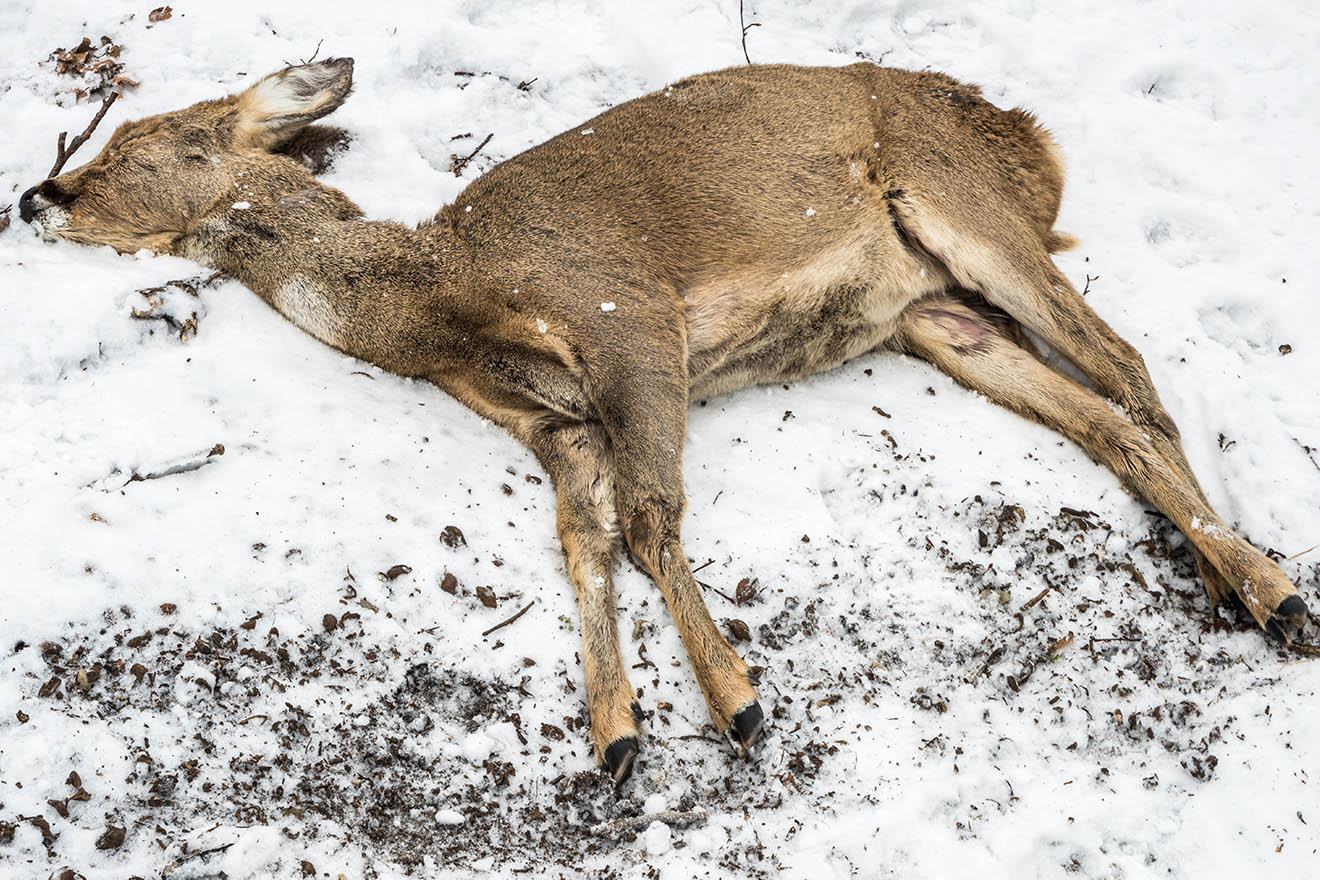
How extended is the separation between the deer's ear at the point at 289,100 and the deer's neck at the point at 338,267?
1.84 feet

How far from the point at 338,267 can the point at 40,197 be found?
157 centimetres

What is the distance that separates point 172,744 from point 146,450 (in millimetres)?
1326

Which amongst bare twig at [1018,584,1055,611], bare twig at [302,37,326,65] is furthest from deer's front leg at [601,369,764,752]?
bare twig at [302,37,326,65]

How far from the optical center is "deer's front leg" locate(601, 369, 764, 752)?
423cm

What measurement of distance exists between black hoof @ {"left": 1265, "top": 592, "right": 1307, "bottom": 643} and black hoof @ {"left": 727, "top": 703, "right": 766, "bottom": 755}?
221cm

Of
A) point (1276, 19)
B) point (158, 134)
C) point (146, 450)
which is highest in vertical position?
point (1276, 19)

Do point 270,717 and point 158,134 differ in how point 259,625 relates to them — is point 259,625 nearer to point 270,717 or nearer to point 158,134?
point 270,717

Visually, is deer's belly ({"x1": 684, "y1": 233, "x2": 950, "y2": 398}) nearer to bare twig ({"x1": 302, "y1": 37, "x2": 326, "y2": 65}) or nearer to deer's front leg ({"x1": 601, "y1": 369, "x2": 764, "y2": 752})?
deer's front leg ({"x1": 601, "y1": 369, "x2": 764, "y2": 752})

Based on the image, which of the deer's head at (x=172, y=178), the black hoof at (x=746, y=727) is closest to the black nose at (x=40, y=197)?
the deer's head at (x=172, y=178)

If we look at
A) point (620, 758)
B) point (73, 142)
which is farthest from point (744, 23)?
point (620, 758)

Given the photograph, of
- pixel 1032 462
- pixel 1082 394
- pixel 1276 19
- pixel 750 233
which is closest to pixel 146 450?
pixel 750 233

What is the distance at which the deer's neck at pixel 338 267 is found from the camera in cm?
486

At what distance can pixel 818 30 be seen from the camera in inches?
266

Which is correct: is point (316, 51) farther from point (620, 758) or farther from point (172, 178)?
point (620, 758)
